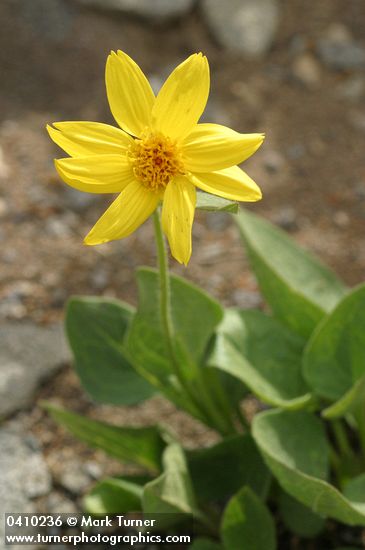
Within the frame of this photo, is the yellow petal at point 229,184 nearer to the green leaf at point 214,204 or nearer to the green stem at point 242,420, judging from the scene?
the green leaf at point 214,204

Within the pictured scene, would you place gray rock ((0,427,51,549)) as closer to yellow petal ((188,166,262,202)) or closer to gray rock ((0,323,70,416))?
gray rock ((0,323,70,416))

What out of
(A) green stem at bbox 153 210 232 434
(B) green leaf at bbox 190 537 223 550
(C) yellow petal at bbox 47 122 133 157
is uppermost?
(C) yellow petal at bbox 47 122 133 157

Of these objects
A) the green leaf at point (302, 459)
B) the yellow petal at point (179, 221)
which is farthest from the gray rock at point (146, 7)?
the yellow petal at point (179, 221)

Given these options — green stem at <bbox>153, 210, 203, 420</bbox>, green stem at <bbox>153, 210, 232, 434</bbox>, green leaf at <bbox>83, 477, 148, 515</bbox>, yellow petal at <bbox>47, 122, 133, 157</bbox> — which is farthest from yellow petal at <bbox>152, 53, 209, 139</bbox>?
green leaf at <bbox>83, 477, 148, 515</bbox>

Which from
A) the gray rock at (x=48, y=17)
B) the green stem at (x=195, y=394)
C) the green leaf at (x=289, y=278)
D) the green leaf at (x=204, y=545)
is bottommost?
the green leaf at (x=204, y=545)

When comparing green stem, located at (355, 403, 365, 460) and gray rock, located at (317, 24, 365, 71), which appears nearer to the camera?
green stem, located at (355, 403, 365, 460)

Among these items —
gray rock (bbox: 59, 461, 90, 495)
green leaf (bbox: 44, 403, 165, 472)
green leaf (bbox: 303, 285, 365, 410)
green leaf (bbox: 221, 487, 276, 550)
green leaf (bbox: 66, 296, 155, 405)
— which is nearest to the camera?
green leaf (bbox: 221, 487, 276, 550)

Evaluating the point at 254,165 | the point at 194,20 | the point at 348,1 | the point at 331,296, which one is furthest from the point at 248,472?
the point at 348,1
